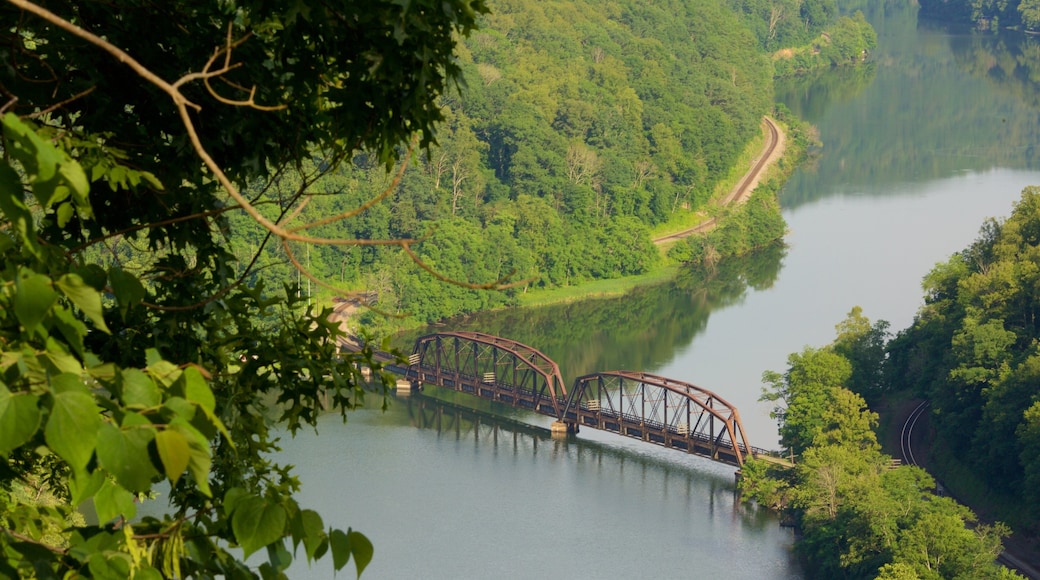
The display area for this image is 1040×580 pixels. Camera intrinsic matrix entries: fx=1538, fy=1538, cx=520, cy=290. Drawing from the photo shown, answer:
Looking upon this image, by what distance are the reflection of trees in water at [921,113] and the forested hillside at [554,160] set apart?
3187 mm

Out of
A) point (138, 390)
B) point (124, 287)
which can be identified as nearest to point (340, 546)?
point (138, 390)

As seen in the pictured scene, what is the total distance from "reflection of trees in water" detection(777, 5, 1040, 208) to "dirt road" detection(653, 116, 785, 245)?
127 centimetres

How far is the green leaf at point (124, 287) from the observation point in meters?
3.37

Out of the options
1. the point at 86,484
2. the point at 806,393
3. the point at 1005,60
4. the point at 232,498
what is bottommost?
the point at 806,393

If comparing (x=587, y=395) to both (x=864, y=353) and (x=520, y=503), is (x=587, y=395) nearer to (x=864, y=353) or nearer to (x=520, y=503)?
(x=864, y=353)

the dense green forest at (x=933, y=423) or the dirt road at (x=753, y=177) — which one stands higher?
the dirt road at (x=753, y=177)

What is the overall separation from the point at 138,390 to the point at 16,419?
0.29 metres

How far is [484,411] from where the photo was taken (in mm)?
32156

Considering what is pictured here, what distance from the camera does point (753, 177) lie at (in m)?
51.4

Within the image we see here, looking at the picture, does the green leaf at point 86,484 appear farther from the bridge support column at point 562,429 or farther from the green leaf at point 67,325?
the bridge support column at point 562,429

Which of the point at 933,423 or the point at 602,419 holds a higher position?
the point at 933,423

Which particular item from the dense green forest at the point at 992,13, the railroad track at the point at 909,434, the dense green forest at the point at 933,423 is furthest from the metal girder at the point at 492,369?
the dense green forest at the point at 992,13

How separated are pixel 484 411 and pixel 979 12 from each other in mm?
54689

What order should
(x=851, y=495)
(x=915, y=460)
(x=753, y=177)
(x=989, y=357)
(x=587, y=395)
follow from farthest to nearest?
(x=753, y=177) < (x=587, y=395) < (x=915, y=460) < (x=989, y=357) < (x=851, y=495)
